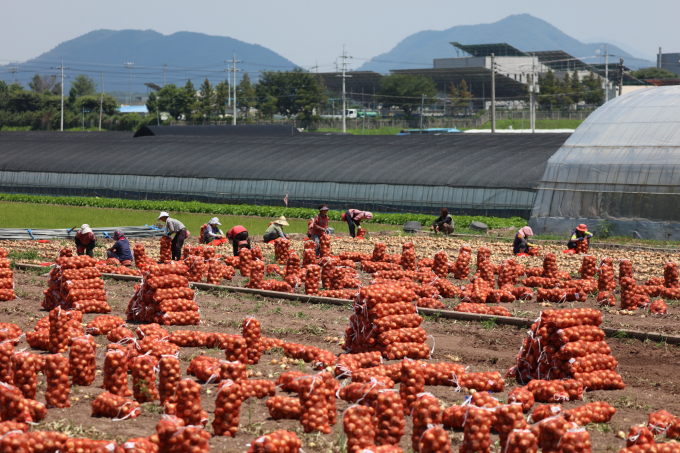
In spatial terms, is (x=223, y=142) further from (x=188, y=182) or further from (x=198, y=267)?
(x=198, y=267)

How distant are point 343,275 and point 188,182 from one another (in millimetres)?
34003

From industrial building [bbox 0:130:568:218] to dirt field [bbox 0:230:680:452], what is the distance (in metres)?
18.3

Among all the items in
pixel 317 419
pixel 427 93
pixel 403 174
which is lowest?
pixel 317 419

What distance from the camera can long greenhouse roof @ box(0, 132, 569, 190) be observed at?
4356cm

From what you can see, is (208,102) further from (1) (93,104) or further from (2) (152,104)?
(1) (93,104)

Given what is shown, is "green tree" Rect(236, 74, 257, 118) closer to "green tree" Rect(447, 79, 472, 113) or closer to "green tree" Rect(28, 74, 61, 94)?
"green tree" Rect(447, 79, 472, 113)

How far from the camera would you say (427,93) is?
126438mm

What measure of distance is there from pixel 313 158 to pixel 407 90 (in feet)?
253

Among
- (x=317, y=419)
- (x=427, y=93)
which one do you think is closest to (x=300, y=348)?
(x=317, y=419)

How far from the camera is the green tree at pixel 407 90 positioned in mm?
125081

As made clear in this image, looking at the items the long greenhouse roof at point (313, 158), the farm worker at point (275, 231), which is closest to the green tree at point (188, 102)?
the long greenhouse roof at point (313, 158)

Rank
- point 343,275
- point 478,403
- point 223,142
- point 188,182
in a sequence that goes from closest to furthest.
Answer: point 478,403 → point 343,275 → point 188,182 → point 223,142

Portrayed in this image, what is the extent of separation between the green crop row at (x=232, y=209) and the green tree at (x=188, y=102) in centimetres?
6476

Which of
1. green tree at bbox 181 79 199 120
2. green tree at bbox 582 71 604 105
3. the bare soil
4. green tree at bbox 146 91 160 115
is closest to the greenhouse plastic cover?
the bare soil
